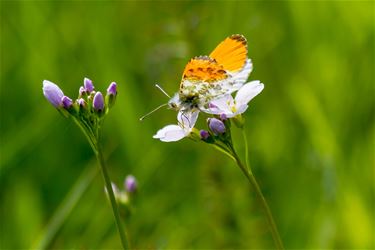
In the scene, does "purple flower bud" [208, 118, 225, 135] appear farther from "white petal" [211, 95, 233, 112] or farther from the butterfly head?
the butterfly head

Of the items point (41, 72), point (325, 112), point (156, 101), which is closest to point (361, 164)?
point (325, 112)

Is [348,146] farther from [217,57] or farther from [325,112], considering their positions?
[217,57]

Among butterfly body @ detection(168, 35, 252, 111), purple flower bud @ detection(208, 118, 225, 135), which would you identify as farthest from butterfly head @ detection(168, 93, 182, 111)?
purple flower bud @ detection(208, 118, 225, 135)

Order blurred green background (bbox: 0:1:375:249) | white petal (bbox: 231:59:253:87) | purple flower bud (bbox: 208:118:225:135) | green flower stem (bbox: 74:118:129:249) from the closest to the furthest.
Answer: green flower stem (bbox: 74:118:129:249) < purple flower bud (bbox: 208:118:225:135) < white petal (bbox: 231:59:253:87) < blurred green background (bbox: 0:1:375:249)

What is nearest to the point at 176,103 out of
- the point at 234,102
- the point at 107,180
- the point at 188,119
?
the point at 188,119

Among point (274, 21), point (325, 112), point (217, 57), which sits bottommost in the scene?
point (325, 112)

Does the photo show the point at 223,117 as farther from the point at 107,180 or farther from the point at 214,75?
the point at 107,180

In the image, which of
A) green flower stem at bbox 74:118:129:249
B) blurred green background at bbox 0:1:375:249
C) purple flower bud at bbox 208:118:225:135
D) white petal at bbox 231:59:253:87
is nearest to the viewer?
green flower stem at bbox 74:118:129:249
